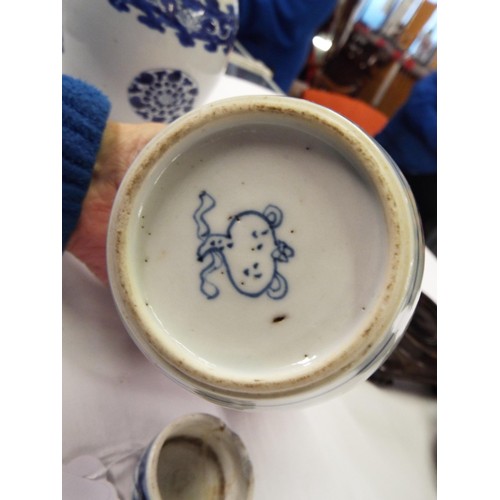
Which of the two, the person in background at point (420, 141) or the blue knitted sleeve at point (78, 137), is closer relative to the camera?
the blue knitted sleeve at point (78, 137)

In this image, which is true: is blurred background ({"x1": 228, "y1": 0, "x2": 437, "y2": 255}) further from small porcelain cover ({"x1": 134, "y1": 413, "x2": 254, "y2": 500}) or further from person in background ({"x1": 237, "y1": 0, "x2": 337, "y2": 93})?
small porcelain cover ({"x1": 134, "y1": 413, "x2": 254, "y2": 500})

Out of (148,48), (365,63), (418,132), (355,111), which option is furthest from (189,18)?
(365,63)

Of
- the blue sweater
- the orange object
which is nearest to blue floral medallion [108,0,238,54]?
the blue sweater

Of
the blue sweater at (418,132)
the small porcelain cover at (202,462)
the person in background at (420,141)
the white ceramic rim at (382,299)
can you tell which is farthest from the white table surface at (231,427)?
the blue sweater at (418,132)

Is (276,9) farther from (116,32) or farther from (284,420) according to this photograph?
(284,420)

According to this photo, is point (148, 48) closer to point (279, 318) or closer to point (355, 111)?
point (279, 318)

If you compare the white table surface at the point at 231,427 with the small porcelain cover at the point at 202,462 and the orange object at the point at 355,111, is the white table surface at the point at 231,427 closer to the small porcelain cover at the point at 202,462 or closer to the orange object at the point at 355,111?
the small porcelain cover at the point at 202,462

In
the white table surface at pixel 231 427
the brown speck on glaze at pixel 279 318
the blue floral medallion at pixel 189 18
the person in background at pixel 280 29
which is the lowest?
the white table surface at pixel 231 427
